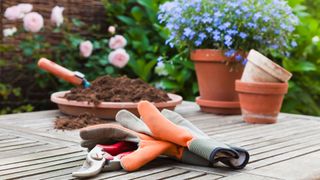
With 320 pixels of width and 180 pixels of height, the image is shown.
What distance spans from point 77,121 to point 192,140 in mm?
741

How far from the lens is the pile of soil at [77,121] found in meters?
1.96

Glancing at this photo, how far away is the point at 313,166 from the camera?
4.53ft

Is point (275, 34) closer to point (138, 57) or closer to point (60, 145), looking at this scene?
point (60, 145)

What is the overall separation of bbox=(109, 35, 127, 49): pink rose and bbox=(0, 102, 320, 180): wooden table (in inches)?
42.9

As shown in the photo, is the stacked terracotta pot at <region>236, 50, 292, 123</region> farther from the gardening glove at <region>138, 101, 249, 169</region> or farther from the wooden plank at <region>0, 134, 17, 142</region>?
the wooden plank at <region>0, 134, 17, 142</region>

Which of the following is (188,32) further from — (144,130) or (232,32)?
(144,130)

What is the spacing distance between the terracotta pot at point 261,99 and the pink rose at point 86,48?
1322 mm

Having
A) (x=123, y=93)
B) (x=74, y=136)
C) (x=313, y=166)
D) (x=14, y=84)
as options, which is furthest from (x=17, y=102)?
(x=313, y=166)

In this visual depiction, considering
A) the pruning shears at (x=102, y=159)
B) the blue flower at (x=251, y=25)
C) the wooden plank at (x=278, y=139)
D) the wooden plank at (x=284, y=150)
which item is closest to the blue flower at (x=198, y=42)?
the blue flower at (x=251, y=25)

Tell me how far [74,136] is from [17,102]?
1.63 m

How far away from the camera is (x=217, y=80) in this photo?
8.02 ft

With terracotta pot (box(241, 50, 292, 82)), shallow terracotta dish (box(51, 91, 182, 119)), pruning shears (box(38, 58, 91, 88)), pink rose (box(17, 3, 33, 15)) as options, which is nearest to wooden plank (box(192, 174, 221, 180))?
shallow terracotta dish (box(51, 91, 182, 119))

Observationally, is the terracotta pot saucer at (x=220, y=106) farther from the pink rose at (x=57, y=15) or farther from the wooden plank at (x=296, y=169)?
the pink rose at (x=57, y=15)

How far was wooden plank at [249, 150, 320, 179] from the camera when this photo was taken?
1278 mm
